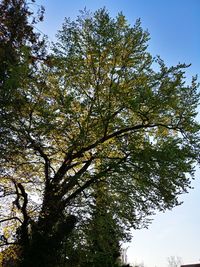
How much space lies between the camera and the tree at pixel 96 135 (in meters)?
18.4

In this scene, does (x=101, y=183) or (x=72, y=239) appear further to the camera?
(x=101, y=183)

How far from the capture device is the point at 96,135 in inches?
777

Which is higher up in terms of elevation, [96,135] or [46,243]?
[96,135]

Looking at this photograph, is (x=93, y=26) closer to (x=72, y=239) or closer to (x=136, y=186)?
(x=136, y=186)

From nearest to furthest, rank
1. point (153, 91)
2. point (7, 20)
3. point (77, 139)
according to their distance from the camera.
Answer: point (7, 20), point (77, 139), point (153, 91)

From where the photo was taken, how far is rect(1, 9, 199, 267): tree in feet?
60.4

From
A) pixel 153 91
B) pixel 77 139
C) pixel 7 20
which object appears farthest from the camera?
pixel 153 91

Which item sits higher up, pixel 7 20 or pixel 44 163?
pixel 7 20

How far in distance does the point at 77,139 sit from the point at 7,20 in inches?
244

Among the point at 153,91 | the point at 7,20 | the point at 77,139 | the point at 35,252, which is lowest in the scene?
the point at 35,252

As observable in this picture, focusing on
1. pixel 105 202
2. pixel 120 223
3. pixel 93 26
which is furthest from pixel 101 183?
pixel 93 26

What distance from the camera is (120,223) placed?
67.9 ft

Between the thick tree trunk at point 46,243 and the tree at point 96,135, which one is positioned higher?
the tree at point 96,135

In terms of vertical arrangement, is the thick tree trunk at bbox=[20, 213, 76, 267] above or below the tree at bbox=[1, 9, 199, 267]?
below
